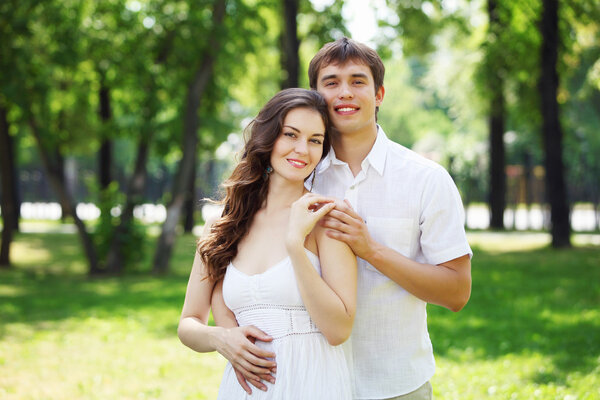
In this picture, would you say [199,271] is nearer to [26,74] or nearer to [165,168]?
[26,74]

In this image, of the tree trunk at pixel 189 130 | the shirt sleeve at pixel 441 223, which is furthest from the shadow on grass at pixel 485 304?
the shirt sleeve at pixel 441 223

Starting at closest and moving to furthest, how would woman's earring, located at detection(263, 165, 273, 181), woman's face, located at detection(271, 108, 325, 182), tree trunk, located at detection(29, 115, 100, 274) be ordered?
woman's face, located at detection(271, 108, 325, 182) < woman's earring, located at detection(263, 165, 273, 181) < tree trunk, located at detection(29, 115, 100, 274)

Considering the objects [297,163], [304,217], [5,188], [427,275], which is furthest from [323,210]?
[5,188]

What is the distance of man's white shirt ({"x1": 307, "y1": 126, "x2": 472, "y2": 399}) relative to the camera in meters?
2.96

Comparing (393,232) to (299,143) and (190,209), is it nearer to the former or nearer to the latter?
(299,143)

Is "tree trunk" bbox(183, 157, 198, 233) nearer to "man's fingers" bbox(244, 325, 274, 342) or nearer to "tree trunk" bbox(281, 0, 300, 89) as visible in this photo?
"tree trunk" bbox(281, 0, 300, 89)

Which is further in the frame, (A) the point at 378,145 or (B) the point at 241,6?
(B) the point at 241,6

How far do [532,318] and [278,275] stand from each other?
772 centimetres

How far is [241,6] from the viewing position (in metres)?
16.0

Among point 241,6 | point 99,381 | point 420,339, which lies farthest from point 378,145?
point 241,6

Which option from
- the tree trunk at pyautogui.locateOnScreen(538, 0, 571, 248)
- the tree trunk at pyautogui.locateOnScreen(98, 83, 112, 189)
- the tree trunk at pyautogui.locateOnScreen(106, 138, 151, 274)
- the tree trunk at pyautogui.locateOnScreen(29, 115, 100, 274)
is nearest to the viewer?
the tree trunk at pyautogui.locateOnScreen(29, 115, 100, 274)


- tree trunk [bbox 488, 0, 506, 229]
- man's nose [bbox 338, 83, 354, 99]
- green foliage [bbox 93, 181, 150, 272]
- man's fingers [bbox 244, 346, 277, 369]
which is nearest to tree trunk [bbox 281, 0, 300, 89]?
green foliage [bbox 93, 181, 150, 272]

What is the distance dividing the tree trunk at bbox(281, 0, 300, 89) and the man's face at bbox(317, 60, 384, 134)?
11.9 m

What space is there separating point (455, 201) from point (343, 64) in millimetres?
818
